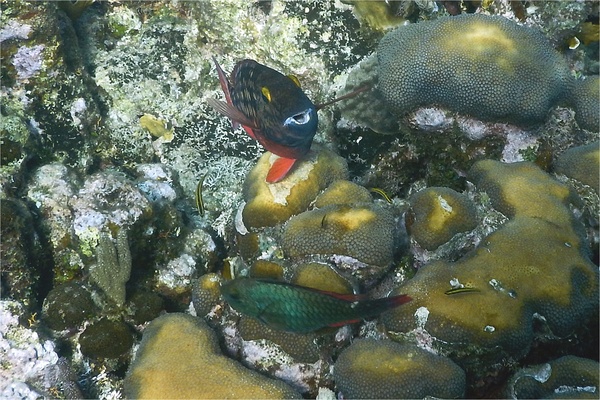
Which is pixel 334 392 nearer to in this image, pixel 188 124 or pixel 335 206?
pixel 335 206

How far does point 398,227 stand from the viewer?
3.19m

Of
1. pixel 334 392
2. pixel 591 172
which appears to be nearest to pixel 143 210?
pixel 334 392

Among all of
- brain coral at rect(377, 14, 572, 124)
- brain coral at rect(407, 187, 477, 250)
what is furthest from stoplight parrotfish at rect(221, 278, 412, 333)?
brain coral at rect(377, 14, 572, 124)

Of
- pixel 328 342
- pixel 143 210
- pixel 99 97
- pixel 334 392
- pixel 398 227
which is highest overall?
pixel 99 97

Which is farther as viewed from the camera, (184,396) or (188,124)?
(188,124)

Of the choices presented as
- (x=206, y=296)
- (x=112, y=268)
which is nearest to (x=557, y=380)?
(x=206, y=296)

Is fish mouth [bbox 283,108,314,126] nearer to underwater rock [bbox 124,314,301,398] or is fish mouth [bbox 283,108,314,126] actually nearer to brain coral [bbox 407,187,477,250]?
brain coral [bbox 407,187,477,250]

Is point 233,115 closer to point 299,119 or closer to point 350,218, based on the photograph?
point 299,119

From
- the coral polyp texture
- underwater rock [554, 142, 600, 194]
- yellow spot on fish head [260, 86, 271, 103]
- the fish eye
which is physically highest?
yellow spot on fish head [260, 86, 271, 103]

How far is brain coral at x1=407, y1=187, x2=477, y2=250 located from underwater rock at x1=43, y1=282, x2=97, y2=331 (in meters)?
2.45

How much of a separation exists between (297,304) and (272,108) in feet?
3.87

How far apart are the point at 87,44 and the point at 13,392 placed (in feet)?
13.6

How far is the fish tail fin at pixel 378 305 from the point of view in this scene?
2031mm

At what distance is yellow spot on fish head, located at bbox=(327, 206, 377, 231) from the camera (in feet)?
9.48
